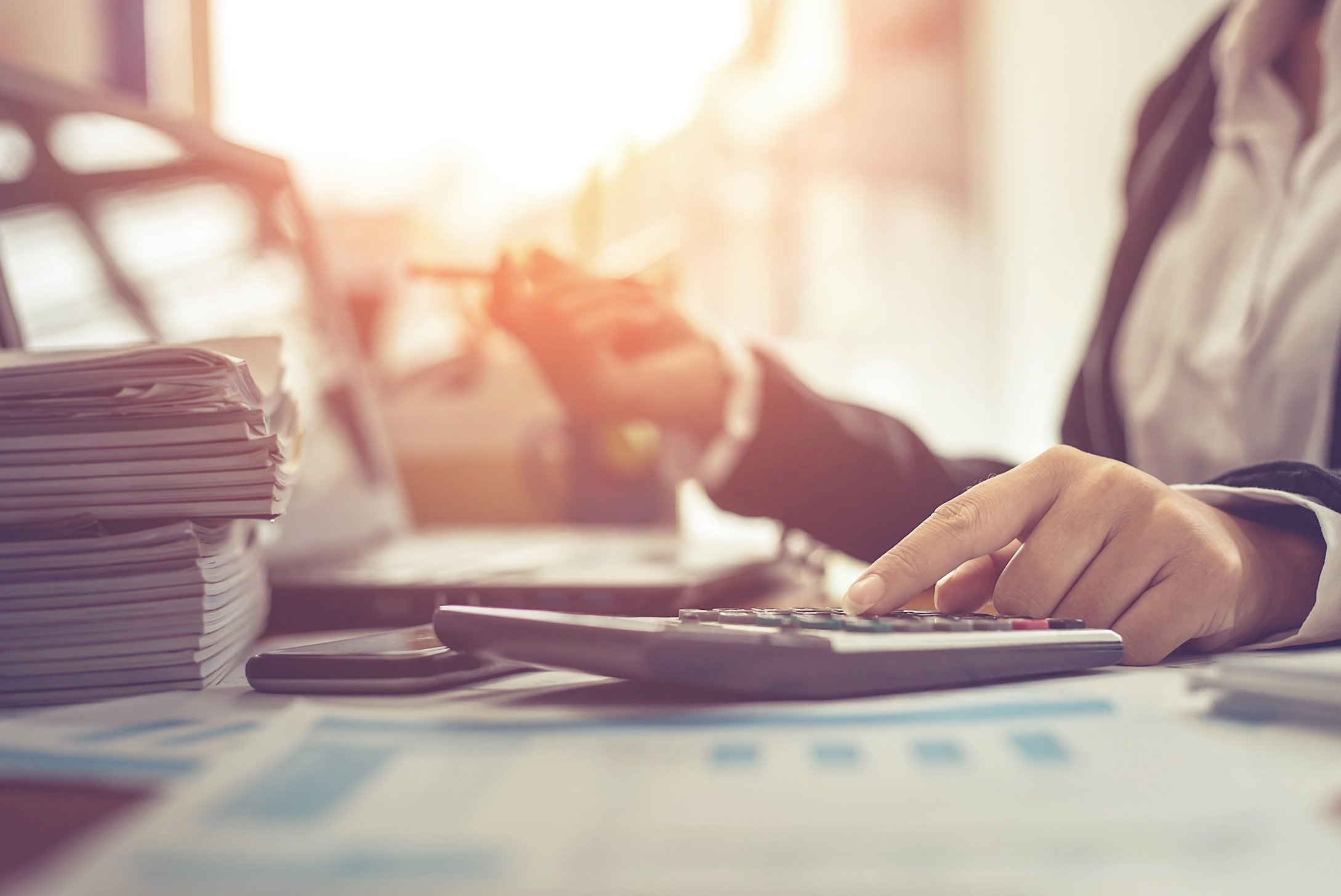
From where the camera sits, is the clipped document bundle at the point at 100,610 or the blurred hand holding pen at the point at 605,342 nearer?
the clipped document bundle at the point at 100,610

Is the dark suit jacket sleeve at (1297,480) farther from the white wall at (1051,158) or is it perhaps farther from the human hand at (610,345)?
the white wall at (1051,158)

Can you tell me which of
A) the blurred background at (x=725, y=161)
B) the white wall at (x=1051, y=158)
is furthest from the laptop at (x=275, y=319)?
the white wall at (x=1051, y=158)

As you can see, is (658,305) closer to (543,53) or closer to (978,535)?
(978,535)

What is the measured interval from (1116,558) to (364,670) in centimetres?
27

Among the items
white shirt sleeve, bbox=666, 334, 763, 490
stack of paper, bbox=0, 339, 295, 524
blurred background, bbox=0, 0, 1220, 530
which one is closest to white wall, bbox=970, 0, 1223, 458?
blurred background, bbox=0, 0, 1220, 530

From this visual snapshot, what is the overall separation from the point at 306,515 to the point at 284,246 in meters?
0.23

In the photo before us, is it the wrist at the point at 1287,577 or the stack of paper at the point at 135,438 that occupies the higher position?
the stack of paper at the point at 135,438

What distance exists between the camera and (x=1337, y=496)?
354 millimetres

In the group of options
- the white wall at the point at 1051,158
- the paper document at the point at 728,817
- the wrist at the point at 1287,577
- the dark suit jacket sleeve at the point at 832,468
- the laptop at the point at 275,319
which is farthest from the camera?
the white wall at the point at 1051,158

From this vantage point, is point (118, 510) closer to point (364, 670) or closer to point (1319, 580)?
point (364, 670)

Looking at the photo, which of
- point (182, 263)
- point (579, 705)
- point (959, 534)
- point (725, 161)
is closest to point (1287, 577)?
point (959, 534)

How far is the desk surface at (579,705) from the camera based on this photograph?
6.6 inches

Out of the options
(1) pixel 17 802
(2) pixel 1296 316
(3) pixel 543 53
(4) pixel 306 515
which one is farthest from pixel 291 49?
(1) pixel 17 802

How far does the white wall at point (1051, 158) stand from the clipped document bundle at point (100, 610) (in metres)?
1.34
